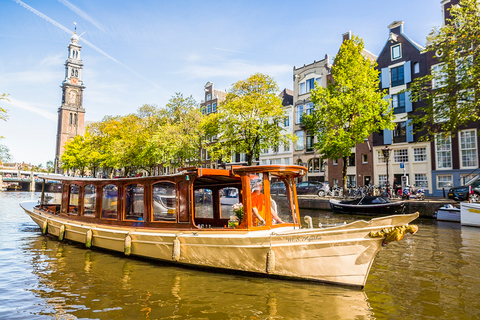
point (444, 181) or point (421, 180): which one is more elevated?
point (421, 180)

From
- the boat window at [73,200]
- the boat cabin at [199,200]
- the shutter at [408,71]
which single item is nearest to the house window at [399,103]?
the shutter at [408,71]

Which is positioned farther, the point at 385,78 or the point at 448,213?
the point at 385,78

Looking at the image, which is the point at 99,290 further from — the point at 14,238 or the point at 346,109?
the point at 346,109

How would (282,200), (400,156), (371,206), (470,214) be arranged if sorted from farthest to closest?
(400,156)
(371,206)
(470,214)
(282,200)

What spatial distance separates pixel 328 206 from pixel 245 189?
19790 millimetres

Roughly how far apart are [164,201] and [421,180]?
2829 centimetres

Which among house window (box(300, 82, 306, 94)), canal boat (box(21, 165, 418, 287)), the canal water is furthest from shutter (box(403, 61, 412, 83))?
canal boat (box(21, 165, 418, 287))

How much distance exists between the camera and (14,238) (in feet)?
46.7

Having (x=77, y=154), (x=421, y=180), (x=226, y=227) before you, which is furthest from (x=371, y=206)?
(x=77, y=154)

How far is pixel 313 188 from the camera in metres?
31.6

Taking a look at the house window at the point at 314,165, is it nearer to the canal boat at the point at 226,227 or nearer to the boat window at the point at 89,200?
the canal boat at the point at 226,227

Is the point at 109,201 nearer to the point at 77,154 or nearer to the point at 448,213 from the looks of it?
the point at 448,213

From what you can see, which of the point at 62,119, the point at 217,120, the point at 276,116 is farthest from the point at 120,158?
the point at 62,119

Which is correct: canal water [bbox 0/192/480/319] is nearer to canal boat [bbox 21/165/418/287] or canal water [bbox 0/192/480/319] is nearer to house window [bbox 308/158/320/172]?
canal boat [bbox 21/165/418/287]
